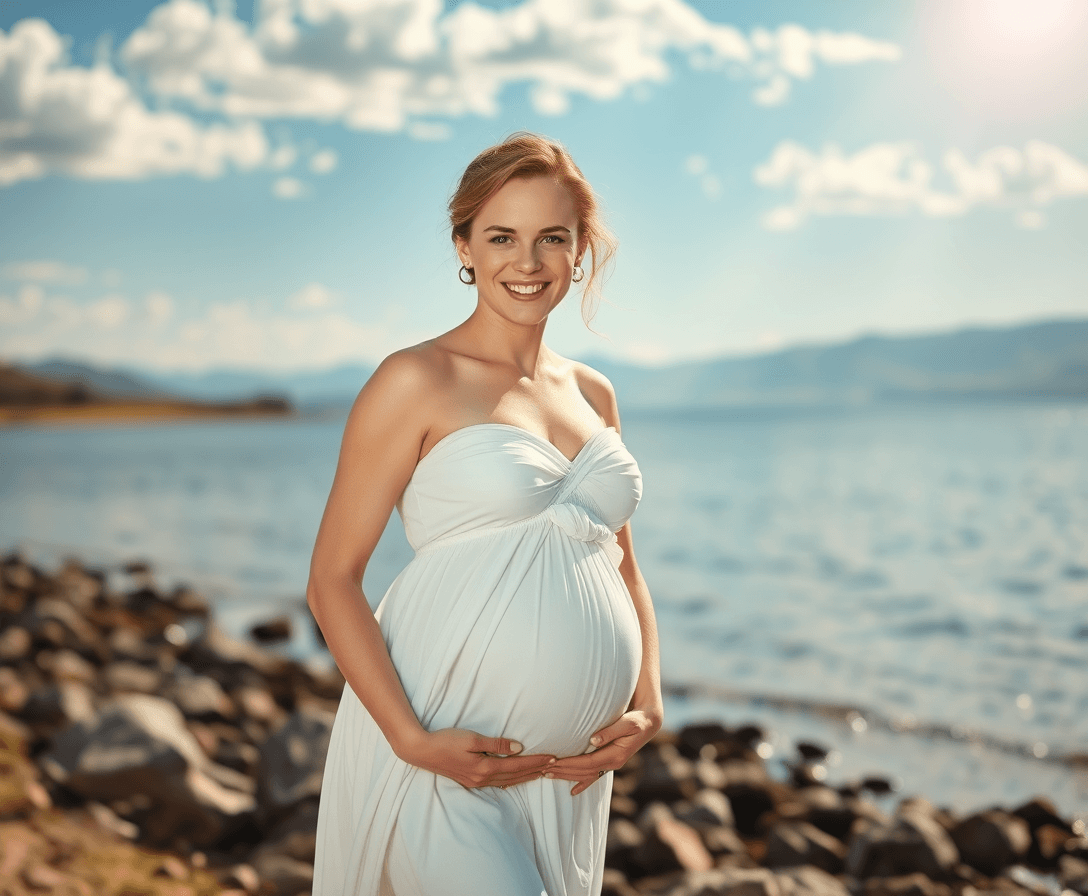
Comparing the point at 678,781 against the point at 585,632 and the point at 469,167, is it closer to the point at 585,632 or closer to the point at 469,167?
the point at 585,632

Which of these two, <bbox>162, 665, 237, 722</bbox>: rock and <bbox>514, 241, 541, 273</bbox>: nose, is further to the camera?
<bbox>162, 665, 237, 722</bbox>: rock

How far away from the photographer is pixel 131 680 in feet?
26.1

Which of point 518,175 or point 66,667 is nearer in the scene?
point 518,175

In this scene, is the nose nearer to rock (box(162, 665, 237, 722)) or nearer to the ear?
the ear

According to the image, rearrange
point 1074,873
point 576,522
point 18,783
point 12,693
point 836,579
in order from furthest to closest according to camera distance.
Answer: point 836,579, point 12,693, point 1074,873, point 18,783, point 576,522

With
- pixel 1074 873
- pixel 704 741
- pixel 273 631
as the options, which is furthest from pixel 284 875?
pixel 273 631

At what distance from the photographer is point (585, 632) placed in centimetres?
→ 260

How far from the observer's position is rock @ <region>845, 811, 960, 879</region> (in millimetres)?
5289

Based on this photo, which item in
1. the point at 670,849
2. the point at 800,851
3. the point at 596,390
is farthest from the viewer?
the point at 800,851

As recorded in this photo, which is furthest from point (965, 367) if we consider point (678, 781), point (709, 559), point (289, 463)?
point (678, 781)

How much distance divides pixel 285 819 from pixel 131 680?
322cm

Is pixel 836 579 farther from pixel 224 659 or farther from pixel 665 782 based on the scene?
pixel 665 782

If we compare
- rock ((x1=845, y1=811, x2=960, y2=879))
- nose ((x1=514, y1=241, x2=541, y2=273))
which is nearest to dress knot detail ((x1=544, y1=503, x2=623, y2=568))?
nose ((x1=514, y1=241, x2=541, y2=273))

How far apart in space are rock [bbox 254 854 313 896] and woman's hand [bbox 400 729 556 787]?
249 cm
